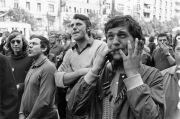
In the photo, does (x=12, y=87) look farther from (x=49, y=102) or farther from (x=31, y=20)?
(x=31, y=20)

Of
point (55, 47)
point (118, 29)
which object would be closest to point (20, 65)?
point (118, 29)

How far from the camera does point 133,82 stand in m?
1.85

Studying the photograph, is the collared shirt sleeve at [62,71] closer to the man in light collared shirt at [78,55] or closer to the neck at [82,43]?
the man in light collared shirt at [78,55]

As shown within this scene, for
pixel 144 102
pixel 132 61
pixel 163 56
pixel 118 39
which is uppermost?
pixel 118 39

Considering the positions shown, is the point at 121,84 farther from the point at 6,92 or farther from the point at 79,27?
the point at 79,27

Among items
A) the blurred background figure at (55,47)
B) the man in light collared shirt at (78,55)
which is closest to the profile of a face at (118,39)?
the man in light collared shirt at (78,55)

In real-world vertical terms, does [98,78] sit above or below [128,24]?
below

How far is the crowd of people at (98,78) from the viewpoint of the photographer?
74.4 inches

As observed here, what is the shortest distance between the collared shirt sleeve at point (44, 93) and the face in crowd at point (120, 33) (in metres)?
2.05

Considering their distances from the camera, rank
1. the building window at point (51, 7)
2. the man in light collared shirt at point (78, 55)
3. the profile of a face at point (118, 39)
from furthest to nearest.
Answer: the building window at point (51, 7)
the man in light collared shirt at point (78, 55)
the profile of a face at point (118, 39)

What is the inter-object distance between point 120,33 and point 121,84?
32 centimetres

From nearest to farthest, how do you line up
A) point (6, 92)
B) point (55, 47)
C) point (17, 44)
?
point (6, 92), point (17, 44), point (55, 47)

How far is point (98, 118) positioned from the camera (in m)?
2.24

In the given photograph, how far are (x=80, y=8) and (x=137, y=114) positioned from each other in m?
55.8
